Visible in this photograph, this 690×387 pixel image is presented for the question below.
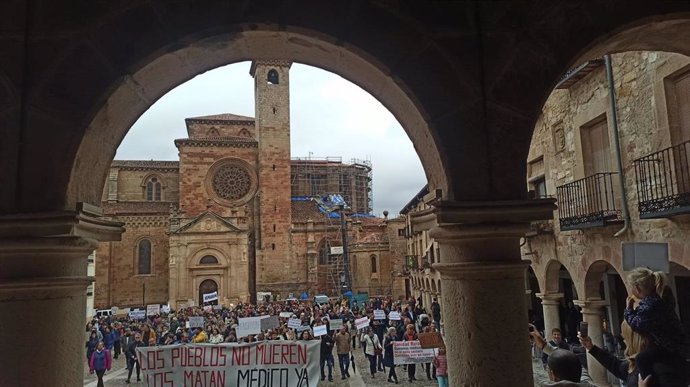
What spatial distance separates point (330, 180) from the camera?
163ft

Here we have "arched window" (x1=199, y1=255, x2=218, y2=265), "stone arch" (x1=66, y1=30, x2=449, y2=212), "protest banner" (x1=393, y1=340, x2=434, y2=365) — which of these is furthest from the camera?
"arched window" (x1=199, y1=255, x2=218, y2=265)

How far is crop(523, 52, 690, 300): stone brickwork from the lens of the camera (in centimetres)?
735

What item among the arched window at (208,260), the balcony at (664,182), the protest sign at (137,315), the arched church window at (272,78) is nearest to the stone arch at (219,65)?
the balcony at (664,182)

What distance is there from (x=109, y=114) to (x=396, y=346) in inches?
376

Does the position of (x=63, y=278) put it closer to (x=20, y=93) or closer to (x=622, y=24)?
(x=20, y=93)

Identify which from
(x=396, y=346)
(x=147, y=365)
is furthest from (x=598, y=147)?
(x=147, y=365)

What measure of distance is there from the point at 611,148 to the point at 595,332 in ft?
12.0

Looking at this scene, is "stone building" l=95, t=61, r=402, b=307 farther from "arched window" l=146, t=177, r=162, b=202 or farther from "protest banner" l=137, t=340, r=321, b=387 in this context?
"protest banner" l=137, t=340, r=321, b=387

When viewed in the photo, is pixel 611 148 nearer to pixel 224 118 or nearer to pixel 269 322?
pixel 269 322

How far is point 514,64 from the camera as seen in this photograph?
2943 millimetres

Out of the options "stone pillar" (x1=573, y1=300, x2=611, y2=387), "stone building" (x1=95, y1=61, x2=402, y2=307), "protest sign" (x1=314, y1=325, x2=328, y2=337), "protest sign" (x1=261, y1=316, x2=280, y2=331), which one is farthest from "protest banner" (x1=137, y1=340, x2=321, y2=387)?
"stone building" (x1=95, y1=61, x2=402, y2=307)

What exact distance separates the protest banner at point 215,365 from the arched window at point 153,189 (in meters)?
36.9

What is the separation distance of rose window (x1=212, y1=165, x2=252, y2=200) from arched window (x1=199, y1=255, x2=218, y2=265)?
19.5ft

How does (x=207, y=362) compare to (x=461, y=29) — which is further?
(x=207, y=362)
